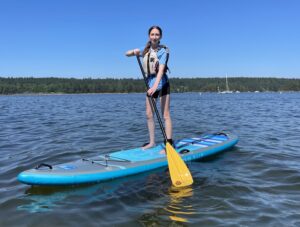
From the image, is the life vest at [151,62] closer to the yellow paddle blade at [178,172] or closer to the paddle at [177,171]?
the paddle at [177,171]

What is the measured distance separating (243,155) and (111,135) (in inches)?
201

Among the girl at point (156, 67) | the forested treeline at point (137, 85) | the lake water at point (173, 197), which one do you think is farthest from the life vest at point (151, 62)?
the forested treeline at point (137, 85)

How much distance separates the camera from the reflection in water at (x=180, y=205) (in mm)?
4109

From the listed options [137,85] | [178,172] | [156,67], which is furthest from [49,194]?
[137,85]

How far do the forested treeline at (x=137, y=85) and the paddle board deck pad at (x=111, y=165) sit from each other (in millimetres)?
118021

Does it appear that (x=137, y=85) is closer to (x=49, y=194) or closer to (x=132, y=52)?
(x=132, y=52)

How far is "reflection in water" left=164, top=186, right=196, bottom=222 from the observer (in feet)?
13.5

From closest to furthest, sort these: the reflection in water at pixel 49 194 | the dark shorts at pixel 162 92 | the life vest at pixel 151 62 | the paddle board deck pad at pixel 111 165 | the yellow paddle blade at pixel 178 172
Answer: the reflection in water at pixel 49 194 → the paddle board deck pad at pixel 111 165 → the yellow paddle blade at pixel 178 172 → the life vest at pixel 151 62 → the dark shorts at pixel 162 92

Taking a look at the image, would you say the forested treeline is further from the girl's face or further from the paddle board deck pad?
the girl's face

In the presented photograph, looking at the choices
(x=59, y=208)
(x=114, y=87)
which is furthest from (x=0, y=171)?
(x=114, y=87)

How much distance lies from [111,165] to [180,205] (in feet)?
5.29

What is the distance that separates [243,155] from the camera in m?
→ 7.60

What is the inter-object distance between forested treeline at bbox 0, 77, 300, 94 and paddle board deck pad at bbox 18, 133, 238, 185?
118021 millimetres

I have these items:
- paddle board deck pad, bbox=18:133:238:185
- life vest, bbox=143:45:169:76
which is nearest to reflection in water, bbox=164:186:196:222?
paddle board deck pad, bbox=18:133:238:185
